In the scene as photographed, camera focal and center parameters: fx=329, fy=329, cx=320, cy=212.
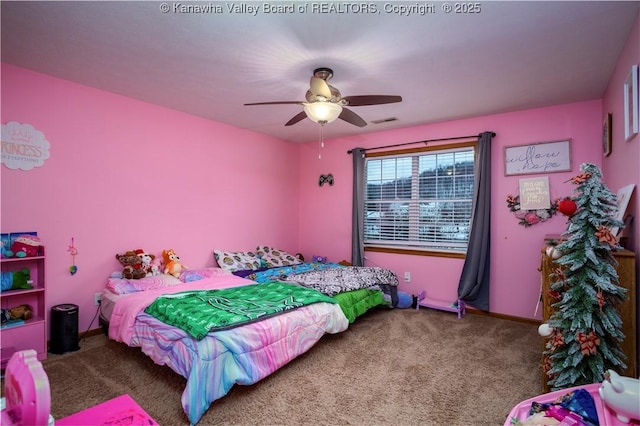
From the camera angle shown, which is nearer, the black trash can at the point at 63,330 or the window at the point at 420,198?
the black trash can at the point at 63,330

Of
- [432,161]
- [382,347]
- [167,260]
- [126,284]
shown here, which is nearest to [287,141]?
[432,161]

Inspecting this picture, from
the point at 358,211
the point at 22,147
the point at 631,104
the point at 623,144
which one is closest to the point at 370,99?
the point at 631,104

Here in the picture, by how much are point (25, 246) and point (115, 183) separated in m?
0.96

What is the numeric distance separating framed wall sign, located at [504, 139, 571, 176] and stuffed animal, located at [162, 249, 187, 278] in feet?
12.9

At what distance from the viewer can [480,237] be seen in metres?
3.93

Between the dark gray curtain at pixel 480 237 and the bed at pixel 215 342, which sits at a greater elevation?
the dark gray curtain at pixel 480 237

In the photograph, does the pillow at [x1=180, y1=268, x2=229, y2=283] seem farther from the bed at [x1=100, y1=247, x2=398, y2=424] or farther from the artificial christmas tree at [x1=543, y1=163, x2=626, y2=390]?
the artificial christmas tree at [x1=543, y1=163, x2=626, y2=390]

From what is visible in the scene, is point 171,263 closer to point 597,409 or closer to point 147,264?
point 147,264

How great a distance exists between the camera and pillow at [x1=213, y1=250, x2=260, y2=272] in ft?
13.8

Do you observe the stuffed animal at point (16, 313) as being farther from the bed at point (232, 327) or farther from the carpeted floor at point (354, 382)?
the bed at point (232, 327)

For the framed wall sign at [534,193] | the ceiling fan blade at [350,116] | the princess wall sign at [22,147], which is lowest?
the framed wall sign at [534,193]

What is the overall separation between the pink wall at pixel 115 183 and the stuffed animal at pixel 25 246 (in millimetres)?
151

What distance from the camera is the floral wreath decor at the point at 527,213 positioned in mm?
3627

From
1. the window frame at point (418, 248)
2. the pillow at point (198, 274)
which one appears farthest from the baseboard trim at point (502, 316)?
the pillow at point (198, 274)
